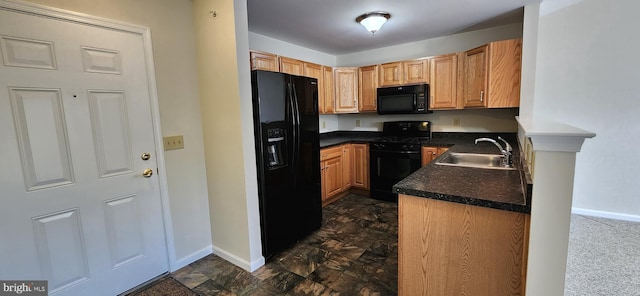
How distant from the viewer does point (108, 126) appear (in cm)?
185

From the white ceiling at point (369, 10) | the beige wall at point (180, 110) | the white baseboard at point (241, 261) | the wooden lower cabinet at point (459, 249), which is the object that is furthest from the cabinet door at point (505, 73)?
the beige wall at point (180, 110)

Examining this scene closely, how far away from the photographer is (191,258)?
92.9 inches

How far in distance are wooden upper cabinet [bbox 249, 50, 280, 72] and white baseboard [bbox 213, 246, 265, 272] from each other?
195cm

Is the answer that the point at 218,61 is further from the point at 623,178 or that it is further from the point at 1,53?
the point at 623,178

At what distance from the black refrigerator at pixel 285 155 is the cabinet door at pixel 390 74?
1585mm

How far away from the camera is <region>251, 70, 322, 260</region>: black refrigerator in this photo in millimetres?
2240

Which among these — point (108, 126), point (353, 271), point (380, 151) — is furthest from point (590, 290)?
point (108, 126)

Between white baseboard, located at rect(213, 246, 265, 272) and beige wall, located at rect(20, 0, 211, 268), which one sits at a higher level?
beige wall, located at rect(20, 0, 211, 268)

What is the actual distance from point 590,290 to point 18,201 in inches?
149

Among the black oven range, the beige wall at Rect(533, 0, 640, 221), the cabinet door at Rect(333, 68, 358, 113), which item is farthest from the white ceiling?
the black oven range

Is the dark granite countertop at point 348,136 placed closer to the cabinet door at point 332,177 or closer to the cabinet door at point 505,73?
the cabinet door at point 332,177

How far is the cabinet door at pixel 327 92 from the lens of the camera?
158 inches

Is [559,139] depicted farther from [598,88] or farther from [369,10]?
[598,88]

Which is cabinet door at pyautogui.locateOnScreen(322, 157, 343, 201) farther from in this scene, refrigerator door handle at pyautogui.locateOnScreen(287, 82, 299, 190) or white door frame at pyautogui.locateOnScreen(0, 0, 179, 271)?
white door frame at pyautogui.locateOnScreen(0, 0, 179, 271)
